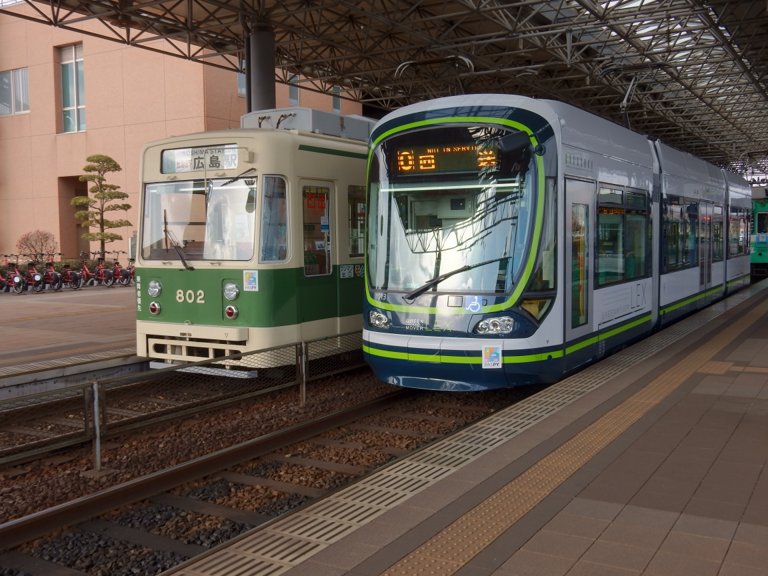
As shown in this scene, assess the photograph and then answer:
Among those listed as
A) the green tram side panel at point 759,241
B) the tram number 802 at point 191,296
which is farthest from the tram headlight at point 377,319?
the green tram side panel at point 759,241

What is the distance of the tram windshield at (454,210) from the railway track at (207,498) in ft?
5.00

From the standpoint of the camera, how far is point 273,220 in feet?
28.9

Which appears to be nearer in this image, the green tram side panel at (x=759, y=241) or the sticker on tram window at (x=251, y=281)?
the sticker on tram window at (x=251, y=281)

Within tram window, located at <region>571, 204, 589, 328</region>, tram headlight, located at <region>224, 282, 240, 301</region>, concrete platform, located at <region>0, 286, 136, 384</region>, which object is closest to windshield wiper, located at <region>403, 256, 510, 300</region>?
tram window, located at <region>571, 204, 589, 328</region>

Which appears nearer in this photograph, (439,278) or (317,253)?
(439,278)

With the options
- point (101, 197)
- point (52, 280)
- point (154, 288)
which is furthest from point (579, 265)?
point (101, 197)

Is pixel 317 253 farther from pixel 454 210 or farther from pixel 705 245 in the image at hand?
pixel 705 245

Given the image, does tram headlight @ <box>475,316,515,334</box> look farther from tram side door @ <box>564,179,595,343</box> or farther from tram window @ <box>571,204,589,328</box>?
tram window @ <box>571,204,589,328</box>

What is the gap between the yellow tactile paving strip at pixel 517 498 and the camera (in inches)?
150

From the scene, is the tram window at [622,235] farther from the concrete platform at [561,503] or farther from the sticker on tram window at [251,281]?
the sticker on tram window at [251,281]

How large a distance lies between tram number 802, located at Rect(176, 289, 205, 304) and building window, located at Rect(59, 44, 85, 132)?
28.9 m

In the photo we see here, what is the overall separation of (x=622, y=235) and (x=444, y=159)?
335cm

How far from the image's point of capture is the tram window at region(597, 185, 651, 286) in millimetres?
9164

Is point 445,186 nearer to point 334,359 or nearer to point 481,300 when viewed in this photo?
point 481,300
